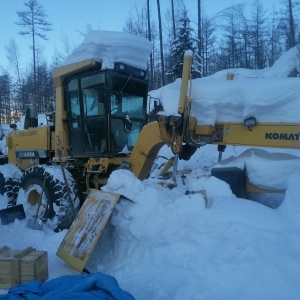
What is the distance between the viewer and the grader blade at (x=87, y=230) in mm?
4215

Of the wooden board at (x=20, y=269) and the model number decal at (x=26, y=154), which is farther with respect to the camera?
the model number decal at (x=26, y=154)

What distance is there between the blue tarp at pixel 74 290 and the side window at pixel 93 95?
362 cm

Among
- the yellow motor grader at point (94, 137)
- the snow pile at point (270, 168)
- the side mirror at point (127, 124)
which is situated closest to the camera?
the snow pile at point (270, 168)

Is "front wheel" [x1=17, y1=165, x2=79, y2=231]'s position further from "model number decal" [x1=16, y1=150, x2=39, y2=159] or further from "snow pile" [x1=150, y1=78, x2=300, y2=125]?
"snow pile" [x1=150, y1=78, x2=300, y2=125]

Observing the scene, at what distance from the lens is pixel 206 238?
12.7ft

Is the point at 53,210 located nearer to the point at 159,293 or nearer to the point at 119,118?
the point at 119,118

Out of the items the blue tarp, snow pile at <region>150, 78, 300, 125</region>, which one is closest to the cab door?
snow pile at <region>150, 78, 300, 125</region>

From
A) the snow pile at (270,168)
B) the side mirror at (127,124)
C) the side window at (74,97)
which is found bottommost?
the snow pile at (270,168)

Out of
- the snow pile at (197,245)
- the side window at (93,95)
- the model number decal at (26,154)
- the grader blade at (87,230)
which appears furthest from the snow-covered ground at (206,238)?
the model number decal at (26,154)

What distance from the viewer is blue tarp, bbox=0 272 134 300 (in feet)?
9.42

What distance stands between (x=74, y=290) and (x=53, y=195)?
10.4 feet

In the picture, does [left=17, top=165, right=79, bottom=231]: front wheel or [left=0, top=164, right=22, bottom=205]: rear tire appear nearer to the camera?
[left=17, top=165, right=79, bottom=231]: front wheel

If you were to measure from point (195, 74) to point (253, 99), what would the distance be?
20325mm

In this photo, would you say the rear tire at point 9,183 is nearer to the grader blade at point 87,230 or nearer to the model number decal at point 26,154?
the model number decal at point 26,154
